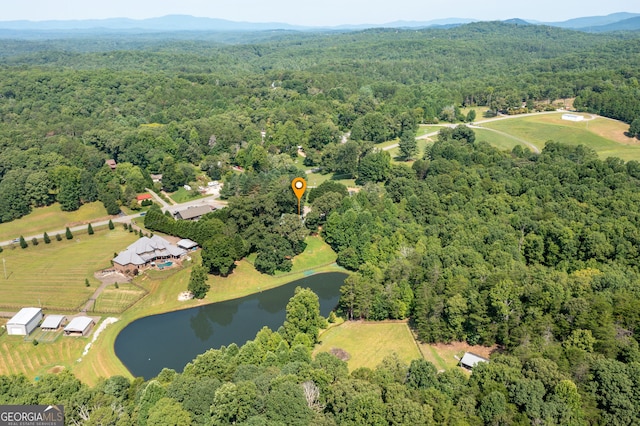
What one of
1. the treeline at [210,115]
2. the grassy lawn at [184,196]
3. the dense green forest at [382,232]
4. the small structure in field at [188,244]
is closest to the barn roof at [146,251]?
the small structure in field at [188,244]

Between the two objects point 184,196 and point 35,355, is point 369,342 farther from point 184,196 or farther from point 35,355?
point 184,196

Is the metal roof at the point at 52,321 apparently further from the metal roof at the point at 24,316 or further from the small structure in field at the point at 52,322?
the metal roof at the point at 24,316

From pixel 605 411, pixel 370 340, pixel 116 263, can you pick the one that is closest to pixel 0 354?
pixel 116 263

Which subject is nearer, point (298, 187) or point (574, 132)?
point (298, 187)

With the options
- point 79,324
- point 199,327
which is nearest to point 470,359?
point 199,327

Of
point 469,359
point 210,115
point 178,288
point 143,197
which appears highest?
point 210,115

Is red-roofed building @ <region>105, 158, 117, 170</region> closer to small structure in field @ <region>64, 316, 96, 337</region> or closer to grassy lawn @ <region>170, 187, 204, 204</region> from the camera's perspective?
grassy lawn @ <region>170, 187, 204, 204</region>
